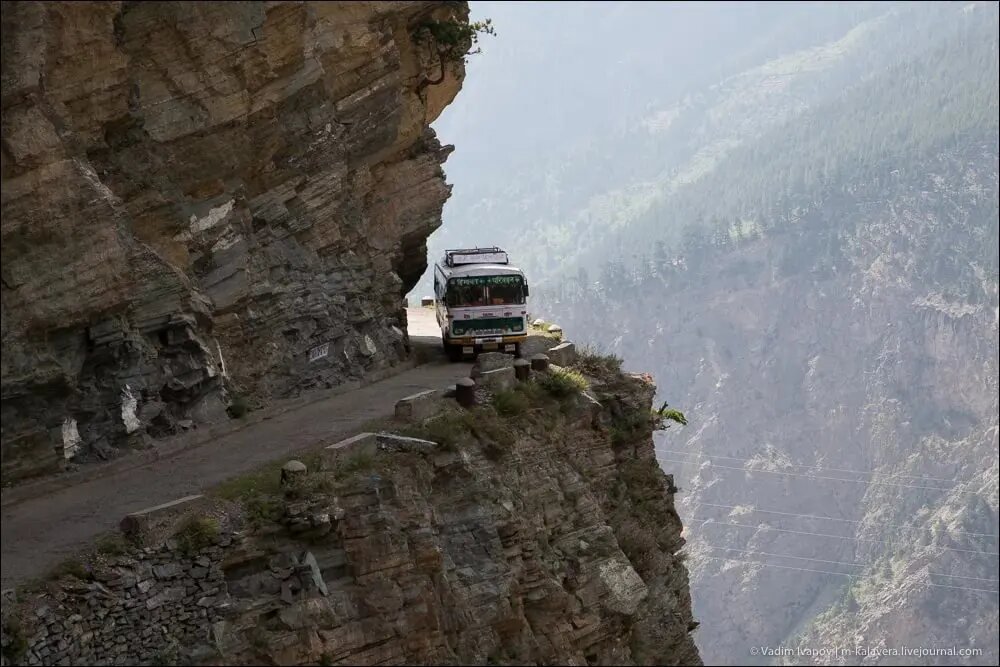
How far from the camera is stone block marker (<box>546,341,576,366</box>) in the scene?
28609mm

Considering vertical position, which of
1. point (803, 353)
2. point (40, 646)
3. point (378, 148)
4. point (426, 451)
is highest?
point (803, 353)

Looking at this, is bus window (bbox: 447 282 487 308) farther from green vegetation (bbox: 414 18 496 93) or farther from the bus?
green vegetation (bbox: 414 18 496 93)

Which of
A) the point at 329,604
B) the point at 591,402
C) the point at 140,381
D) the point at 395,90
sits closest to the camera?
the point at 329,604

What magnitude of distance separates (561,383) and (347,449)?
21.9ft

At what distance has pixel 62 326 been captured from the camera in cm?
2005

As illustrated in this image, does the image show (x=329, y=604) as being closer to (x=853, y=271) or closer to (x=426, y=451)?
(x=426, y=451)

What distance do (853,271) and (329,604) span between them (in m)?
187

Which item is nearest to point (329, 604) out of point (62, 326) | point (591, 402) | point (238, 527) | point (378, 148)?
point (238, 527)

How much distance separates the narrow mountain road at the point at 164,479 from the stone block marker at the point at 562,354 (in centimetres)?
213

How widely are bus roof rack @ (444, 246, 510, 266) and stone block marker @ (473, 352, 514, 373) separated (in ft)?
30.8

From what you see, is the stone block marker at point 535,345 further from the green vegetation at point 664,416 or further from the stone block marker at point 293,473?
the stone block marker at point 293,473

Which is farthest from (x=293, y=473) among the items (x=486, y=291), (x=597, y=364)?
(x=486, y=291)

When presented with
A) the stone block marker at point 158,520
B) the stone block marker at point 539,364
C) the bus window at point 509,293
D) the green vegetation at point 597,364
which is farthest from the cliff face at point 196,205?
the green vegetation at point 597,364

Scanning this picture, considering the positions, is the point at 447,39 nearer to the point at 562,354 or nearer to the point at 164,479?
the point at 562,354
